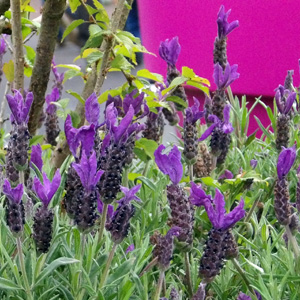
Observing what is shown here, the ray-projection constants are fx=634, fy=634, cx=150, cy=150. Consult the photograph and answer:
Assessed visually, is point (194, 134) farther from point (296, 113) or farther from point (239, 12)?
point (239, 12)

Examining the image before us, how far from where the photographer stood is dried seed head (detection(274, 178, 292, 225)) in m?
0.85

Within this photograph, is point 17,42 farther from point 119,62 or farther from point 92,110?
point 92,110

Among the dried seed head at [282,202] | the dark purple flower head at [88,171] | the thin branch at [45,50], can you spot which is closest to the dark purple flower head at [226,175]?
the dried seed head at [282,202]

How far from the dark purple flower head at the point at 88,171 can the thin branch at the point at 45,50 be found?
0.43 m

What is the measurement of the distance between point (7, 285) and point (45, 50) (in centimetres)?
49

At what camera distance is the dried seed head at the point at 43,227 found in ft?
2.34

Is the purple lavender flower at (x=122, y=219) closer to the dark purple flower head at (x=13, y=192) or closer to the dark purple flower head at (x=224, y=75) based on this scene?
the dark purple flower head at (x=13, y=192)

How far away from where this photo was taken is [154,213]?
1.06m

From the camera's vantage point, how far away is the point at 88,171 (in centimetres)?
69

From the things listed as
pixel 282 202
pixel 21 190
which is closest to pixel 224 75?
pixel 282 202

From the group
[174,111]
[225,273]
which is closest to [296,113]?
[174,111]

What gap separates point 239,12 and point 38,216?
141cm

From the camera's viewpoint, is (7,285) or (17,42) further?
(17,42)

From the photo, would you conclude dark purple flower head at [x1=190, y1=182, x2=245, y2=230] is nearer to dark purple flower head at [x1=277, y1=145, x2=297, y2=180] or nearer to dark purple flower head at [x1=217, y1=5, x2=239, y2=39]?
dark purple flower head at [x1=277, y1=145, x2=297, y2=180]
